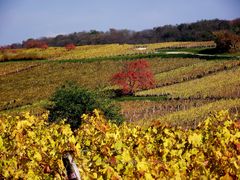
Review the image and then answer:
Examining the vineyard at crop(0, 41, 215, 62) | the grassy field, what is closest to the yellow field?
the grassy field

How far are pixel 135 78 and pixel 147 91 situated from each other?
→ 193 inches

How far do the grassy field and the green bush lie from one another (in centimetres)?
1060

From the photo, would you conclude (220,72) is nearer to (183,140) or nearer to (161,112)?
(161,112)

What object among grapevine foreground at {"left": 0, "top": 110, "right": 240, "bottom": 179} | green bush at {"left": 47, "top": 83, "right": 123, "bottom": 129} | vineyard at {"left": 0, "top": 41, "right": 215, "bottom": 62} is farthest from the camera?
vineyard at {"left": 0, "top": 41, "right": 215, "bottom": 62}

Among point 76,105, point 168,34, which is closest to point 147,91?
point 76,105

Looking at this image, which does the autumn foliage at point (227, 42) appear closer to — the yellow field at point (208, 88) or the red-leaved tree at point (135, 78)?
the yellow field at point (208, 88)

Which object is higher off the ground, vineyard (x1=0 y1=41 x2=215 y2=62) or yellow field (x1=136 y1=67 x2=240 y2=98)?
vineyard (x1=0 y1=41 x2=215 y2=62)

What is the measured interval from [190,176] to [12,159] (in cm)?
417

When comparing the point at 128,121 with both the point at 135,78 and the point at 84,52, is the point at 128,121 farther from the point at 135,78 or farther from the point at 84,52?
the point at 84,52

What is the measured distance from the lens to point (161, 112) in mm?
50688

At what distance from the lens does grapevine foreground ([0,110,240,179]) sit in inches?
356

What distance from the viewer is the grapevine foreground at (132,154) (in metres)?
9.05

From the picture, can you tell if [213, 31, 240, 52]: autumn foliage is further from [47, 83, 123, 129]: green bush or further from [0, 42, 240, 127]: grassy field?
[47, 83, 123, 129]: green bush

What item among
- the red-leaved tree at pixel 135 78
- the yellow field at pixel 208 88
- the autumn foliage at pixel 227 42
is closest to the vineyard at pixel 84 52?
the autumn foliage at pixel 227 42
